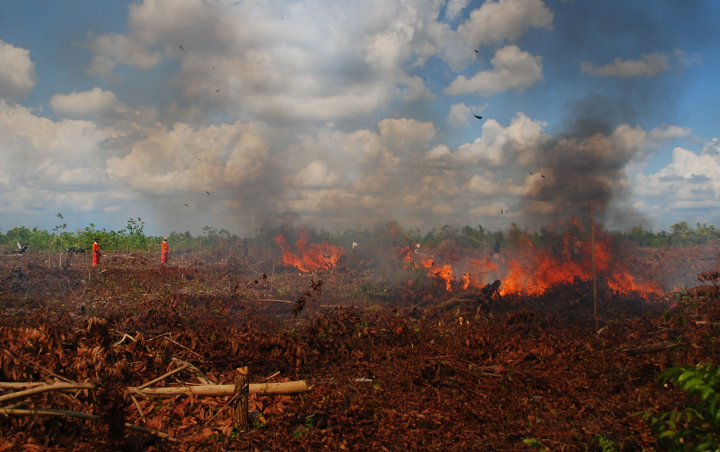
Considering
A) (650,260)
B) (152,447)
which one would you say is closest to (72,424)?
(152,447)

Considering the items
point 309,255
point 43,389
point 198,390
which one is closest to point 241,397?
point 198,390

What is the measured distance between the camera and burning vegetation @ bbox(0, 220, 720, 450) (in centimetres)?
533

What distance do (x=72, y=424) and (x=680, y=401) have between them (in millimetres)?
7948

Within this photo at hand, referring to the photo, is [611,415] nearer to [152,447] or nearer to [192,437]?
[192,437]

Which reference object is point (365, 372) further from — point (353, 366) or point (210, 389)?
point (210, 389)

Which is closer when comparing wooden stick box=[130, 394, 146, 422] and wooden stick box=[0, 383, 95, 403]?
wooden stick box=[0, 383, 95, 403]

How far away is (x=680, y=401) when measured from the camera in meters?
5.75

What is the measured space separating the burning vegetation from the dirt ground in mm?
28

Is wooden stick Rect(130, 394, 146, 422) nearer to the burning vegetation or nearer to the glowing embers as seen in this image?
the burning vegetation

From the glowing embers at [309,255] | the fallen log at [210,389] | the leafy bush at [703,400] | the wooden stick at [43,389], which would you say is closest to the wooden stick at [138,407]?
the fallen log at [210,389]

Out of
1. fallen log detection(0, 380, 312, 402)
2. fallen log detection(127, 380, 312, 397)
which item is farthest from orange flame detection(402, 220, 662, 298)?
fallen log detection(127, 380, 312, 397)

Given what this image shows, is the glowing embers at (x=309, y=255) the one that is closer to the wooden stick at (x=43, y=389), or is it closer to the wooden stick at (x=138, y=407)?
the wooden stick at (x=138, y=407)

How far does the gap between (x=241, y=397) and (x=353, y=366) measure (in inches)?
126

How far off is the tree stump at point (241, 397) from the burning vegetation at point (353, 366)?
26 millimetres
